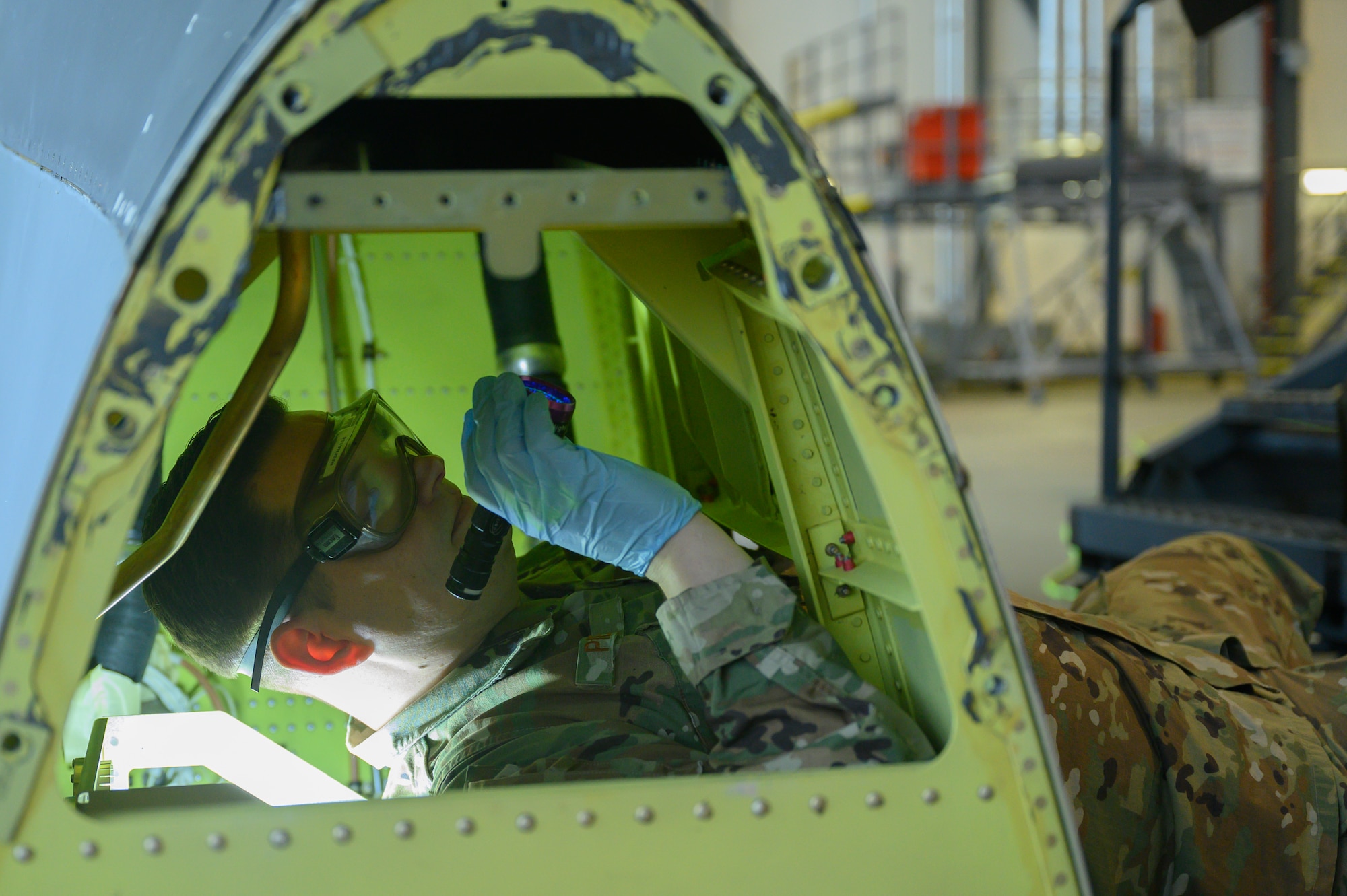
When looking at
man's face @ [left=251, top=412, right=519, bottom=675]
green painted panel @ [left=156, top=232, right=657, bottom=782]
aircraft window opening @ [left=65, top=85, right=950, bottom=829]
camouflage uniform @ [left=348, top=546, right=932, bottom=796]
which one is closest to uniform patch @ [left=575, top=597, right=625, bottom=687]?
camouflage uniform @ [left=348, top=546, right=932, bottom=796]

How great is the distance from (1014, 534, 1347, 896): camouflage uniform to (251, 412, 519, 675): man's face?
86cm

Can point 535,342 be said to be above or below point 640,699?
above

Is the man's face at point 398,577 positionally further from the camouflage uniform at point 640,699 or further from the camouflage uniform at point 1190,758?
the camouflage uniform at point 1190,758

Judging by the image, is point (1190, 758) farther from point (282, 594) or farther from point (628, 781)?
point (282, 594)

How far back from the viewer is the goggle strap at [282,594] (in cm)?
131

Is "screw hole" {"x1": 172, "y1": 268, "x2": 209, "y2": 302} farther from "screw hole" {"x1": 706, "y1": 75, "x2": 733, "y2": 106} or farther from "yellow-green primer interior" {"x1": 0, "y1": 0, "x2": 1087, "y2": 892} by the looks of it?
"screw hole" {"x1": 706, "y1": 75, "x2": 733, "y2": 106}

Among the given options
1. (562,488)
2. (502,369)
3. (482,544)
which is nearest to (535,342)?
(502,369)

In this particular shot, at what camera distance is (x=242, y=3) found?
859 millimetres

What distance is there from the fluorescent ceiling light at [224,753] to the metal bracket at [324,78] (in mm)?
1263

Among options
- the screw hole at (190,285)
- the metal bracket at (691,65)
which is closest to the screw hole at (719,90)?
the metal bracket at (691,65)

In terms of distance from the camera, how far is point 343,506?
128 cm

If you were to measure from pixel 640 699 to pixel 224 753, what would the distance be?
0.81 meters

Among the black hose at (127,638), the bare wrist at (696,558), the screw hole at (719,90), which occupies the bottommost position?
the black hose at (127,638)

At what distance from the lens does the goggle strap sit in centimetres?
131
